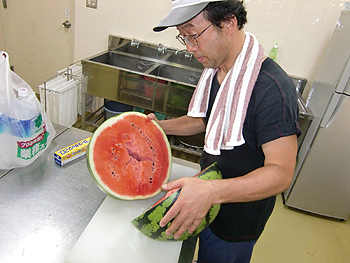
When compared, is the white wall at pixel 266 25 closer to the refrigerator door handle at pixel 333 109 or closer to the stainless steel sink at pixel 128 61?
the stainless steel sink at pixel 128 61

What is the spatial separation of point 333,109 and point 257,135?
1.67 m

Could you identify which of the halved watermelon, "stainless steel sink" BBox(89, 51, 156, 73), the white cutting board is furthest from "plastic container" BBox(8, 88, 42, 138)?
"stainless steel sink" BBox(89, 51, 156, 73)

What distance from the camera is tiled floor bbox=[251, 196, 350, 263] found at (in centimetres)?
210

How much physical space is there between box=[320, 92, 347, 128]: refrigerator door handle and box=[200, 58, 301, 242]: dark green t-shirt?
1.42 m

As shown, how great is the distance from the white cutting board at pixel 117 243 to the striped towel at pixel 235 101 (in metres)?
0.40

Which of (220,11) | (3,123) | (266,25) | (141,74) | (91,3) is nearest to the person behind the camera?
(220,11)

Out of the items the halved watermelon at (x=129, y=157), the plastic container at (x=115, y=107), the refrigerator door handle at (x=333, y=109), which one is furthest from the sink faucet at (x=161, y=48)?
the halved watermelon at (x=129, y=157)

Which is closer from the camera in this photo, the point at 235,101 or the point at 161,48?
the point at 235,101

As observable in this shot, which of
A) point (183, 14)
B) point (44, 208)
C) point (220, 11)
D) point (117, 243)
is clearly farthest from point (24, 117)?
point (220, 11)

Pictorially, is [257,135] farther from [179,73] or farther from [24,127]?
[179,73]

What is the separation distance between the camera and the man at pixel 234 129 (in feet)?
2.66

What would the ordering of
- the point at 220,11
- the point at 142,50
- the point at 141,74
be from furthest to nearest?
1. the point at 142,50
2. the point at 141,74
3. the point at 220,11

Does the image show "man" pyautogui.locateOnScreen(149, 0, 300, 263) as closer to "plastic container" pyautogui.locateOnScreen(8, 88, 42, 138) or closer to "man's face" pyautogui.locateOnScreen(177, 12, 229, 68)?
"man's face" pyautogui.locateOnScreen(177, 12, 229, 68)

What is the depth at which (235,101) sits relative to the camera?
0.97 metres
